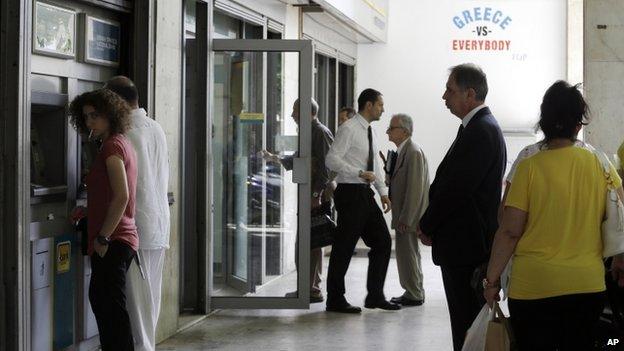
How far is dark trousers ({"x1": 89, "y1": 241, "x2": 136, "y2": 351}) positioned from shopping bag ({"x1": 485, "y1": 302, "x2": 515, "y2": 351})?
1889mm

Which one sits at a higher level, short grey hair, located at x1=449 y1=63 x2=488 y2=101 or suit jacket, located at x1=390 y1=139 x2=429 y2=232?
short grey hair, located at x1=449 y1=63 x2=488 y2=101

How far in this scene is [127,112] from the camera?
526cm

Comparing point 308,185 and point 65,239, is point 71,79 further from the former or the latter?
point 308,185

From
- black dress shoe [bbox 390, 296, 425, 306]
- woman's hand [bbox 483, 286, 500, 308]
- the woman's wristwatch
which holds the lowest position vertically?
black dress shoe [bbox 390, 296, 425, 306]

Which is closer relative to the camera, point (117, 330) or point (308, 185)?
point (117, 330)

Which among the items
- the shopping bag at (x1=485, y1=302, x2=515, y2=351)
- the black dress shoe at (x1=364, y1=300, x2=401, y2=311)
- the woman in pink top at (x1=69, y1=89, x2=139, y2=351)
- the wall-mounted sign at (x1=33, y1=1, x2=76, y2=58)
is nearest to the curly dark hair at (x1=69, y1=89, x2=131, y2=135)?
the woman in pink top at (x1=69, y1=89, x2=139, y2=351)

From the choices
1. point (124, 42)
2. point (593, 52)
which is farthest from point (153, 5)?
point (593, 52)

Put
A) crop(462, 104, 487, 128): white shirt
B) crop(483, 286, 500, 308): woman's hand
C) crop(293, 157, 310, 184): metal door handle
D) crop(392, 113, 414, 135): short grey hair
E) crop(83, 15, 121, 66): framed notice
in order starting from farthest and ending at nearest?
1. crop(392, 113, 414, 135): short grey hair
2. crop(293, 157, 310, 184): metal door handle
3. crop(83, 15, 121, 66): framed notice
4. crop(462, 104, 487, 128): white shirt
5. crop(483, 286, 500, 308): woman's hand

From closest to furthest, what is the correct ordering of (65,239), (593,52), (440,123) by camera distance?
1. (65,239)
2. (593,52)
3. (440,123)

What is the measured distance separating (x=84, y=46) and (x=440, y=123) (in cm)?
1001

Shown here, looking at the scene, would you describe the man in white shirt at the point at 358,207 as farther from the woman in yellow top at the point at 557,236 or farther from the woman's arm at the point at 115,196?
the woman in yellow top at the point at 557,236

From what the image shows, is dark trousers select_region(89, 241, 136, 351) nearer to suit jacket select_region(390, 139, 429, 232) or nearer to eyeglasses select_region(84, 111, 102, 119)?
eyeglasses select_region(84, 111, 102, 119)

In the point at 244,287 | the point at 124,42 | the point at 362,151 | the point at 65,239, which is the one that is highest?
the point at 124,42

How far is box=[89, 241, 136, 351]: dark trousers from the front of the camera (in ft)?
16.7
